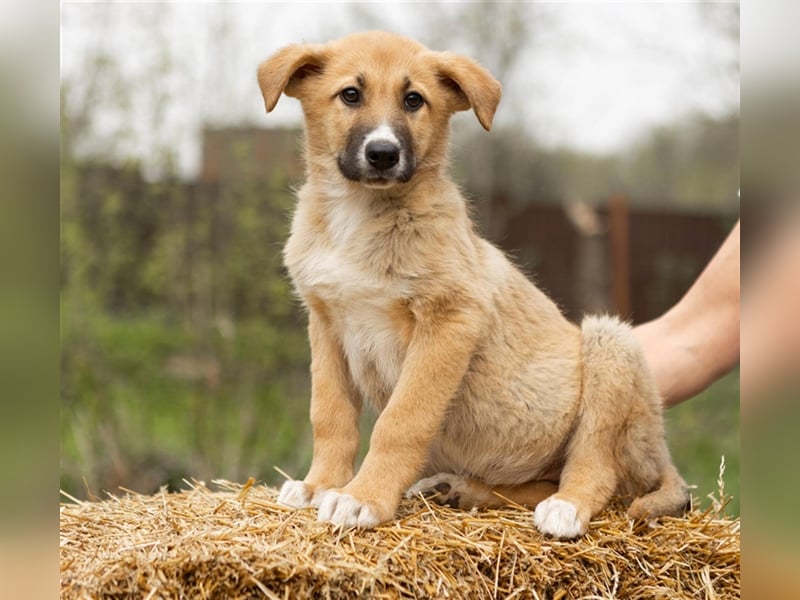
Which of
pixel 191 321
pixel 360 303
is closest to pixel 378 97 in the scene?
pixel 360 303

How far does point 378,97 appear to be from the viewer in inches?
131

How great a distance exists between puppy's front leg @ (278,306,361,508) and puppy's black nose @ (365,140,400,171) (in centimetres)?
67

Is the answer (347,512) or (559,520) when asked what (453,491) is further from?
(347,512)

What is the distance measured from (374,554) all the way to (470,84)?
5.89 feet

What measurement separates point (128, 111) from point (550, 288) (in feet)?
18.5

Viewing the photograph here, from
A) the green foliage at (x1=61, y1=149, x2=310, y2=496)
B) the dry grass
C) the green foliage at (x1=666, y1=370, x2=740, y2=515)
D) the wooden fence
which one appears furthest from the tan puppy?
the wooden fence

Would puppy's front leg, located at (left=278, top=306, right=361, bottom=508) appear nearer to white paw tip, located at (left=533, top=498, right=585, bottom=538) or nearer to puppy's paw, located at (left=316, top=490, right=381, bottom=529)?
puppy's paw, located at (left=316, top=490, right=381, bottom=529)

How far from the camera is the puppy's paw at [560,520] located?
3.12 m

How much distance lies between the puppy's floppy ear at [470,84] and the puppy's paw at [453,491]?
56.5 inches

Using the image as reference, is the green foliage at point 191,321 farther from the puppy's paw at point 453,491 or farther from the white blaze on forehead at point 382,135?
the white blaze on forehead at point 382,135

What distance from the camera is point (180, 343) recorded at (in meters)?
9.00

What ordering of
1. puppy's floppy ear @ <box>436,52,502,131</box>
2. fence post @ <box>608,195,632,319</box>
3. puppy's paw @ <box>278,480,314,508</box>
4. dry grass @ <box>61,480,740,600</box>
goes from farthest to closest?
fence post @ <box>608,195,632,319</box>, puppy's floppy ear @ <box>436,52,502,131</box>, puppy's paw @ <box>278,480,314,508</box>, dry grass @ <box>61,480,740,600</box>

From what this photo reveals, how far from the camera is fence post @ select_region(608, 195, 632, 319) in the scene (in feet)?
35.8

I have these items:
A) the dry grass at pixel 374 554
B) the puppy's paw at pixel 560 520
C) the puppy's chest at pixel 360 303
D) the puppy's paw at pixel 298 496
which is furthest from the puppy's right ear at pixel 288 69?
the puppy's paw at pixel 560 520
